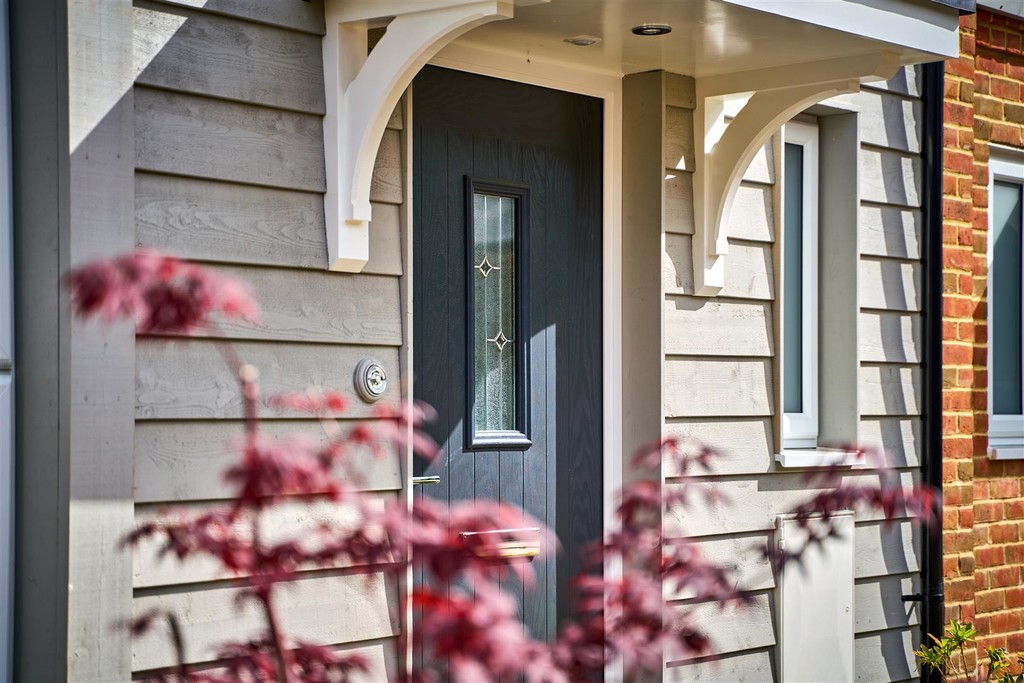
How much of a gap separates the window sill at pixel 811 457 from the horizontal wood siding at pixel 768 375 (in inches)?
1.9

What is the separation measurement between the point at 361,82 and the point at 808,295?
2.31 meters

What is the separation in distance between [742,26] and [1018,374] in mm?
2904

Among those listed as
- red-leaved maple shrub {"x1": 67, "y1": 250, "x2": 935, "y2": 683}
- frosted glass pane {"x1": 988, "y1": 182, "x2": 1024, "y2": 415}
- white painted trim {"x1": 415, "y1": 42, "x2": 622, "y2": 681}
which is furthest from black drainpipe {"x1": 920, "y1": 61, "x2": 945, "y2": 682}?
red-leaved maple shrub {"x1": 67, "y1": 250, "x2": 935, "y2": 683}

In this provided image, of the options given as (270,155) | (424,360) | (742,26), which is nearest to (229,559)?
(270,155)

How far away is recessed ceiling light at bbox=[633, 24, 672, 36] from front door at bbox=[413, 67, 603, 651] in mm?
441

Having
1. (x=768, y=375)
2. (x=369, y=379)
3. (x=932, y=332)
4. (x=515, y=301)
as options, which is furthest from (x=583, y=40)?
(x=932, y=332)

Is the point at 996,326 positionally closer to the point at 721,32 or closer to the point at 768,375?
the point at 768,375

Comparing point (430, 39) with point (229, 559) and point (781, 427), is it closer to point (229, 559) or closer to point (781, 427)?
point (229, 559)

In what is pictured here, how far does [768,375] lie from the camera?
4.50 meters

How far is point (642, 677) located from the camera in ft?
13.4

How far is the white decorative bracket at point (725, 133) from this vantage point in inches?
159

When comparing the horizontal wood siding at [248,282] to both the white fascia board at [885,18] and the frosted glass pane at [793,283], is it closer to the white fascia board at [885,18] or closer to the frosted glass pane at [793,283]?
the white fascia board at [885,18]

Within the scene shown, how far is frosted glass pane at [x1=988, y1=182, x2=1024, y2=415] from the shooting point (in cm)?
570

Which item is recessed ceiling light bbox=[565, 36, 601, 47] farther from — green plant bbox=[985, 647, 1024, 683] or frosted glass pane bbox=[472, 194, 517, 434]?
green plant bbox=[985, 647, 1024, 683]
